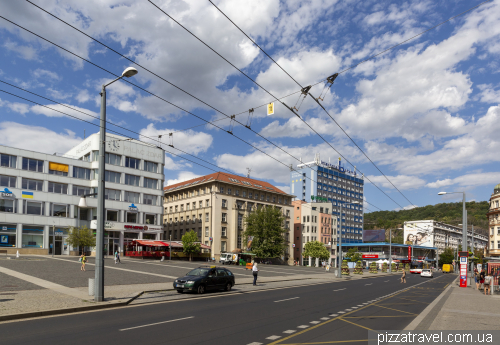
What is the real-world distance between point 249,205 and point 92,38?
7687 cm

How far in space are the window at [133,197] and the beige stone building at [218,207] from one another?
1647cm

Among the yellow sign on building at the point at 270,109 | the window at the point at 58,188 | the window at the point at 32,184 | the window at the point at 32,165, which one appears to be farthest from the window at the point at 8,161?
the yellow sign on building at the point at 270,109

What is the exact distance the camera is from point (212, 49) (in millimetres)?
14734

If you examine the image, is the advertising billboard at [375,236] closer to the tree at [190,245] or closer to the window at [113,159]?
the tree at [190,245]

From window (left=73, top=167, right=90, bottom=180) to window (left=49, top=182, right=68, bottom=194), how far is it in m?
2.40

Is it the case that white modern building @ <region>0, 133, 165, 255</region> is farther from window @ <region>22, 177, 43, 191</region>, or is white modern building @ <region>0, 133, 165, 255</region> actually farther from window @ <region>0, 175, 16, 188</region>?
window @ <region>0, 175, 16, 188</region>

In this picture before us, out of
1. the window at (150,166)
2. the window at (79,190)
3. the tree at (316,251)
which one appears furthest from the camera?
the tree at (316,251)

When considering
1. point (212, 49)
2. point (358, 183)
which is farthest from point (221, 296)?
point (358, 183)

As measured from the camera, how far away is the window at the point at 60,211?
61031 millimetres

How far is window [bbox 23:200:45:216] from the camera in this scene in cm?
5824

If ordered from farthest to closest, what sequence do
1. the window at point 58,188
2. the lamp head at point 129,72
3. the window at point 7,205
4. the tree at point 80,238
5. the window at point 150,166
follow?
the window at point 150,166 → the window at point 58,188 → the window at point 7,205 → the tree at point 80,238 → the lamp head at point 129,72

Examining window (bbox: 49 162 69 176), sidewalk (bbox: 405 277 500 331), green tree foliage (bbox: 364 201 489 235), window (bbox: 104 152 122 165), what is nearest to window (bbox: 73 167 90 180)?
window (bbox: 49 162 69 176)

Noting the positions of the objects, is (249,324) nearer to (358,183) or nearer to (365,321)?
(365,321)

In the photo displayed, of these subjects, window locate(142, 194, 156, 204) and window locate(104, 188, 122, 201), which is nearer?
window locate(104, 188, 122, 201)
